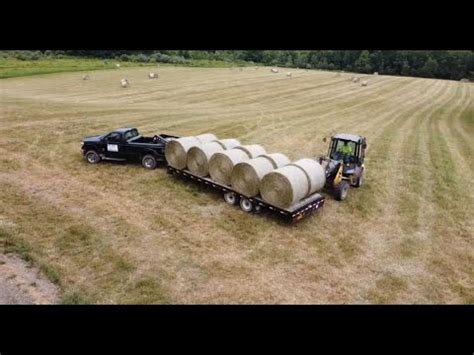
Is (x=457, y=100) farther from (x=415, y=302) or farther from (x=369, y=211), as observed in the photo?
(x=415, y=302)

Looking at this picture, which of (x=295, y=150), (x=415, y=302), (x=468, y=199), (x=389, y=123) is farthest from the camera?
(x=389, y=123)

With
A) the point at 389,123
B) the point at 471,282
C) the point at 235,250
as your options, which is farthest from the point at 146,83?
the point at 471,282

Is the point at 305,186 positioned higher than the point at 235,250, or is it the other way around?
the point at 305,186

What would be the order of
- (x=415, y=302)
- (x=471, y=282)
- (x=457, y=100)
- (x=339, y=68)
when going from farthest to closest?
(x=339, y=68) < (x=457, y=100) < (x=471, y=282) < (x=415, y=302)

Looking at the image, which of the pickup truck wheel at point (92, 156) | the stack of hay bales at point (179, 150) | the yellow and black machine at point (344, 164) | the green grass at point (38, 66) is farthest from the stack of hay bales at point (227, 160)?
the green grass at point (38, 66)

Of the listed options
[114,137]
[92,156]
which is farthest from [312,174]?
[92,156]

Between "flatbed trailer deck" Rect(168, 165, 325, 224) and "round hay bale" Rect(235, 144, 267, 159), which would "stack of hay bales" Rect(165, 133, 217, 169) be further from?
"round hay bale" Rect(235, 144, 267, 159)

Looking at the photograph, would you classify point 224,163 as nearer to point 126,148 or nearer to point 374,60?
point 126,148

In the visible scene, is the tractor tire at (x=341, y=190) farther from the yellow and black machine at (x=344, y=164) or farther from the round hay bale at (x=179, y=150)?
the round hay bale at (x=179, y=150)
